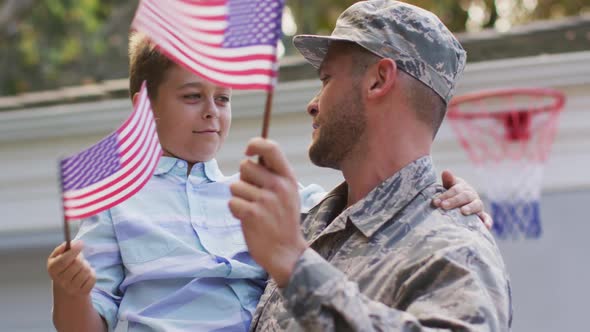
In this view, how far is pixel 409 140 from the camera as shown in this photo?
2859mm

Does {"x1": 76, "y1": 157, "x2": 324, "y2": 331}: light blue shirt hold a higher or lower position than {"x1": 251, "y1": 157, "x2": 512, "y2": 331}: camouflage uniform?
lower

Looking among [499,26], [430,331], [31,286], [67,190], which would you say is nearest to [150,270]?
[67,190]

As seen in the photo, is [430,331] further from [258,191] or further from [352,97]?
[352,97]

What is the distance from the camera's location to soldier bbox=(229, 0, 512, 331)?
7.21 ft

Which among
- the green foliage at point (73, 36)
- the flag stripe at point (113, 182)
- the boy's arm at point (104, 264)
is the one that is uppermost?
the flag stripe at point (113, 182)

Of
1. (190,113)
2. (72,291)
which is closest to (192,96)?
(190,113)

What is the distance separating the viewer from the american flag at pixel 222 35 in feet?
7.38

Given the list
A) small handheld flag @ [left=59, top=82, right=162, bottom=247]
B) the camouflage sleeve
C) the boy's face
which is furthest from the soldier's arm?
the boy's face

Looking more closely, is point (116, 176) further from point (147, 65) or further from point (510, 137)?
point (510, 137)

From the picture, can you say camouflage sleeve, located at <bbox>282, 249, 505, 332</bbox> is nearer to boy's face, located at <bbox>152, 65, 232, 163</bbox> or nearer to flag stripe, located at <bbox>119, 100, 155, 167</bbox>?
flag stripe, located at <bbox>119, 100, 155, 167</bbox>

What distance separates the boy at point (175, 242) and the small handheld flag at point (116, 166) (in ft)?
1.17

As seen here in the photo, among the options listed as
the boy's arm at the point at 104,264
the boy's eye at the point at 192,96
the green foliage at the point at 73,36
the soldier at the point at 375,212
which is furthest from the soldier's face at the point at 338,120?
the green foliage at the point at 73,36

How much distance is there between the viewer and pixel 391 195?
2773 millimetres

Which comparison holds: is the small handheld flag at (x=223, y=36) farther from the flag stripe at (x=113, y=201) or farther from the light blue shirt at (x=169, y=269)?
the light blue shirt at (x=169, y=269)
